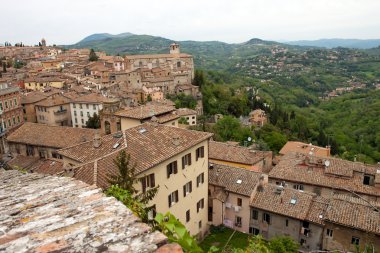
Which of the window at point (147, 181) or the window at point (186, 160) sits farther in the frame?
the window at point (186, 160)

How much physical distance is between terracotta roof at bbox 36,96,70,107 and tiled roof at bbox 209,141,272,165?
33092mm

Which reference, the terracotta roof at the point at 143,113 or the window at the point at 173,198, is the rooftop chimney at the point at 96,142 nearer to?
the terracotta roof at the point at 143,113

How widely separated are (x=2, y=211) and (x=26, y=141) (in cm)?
3976

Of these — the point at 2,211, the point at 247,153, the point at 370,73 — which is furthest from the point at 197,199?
the point at 370,73

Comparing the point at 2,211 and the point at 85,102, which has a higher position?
the point at 2,211

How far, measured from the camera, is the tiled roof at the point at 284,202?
24719 mm

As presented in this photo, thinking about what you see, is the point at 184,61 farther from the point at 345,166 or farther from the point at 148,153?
the point at 148,153

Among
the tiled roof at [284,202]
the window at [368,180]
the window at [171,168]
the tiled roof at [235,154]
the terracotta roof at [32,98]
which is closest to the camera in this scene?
the window at [171,168]

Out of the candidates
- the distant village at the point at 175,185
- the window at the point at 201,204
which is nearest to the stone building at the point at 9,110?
the distant village at the point at 175,185

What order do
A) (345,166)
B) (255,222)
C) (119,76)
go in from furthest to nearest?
(119,76), (345,166), (255,222)

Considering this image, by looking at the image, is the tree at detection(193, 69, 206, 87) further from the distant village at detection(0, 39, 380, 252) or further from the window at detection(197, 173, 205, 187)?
the window at detection(197, 173, 205, 187)

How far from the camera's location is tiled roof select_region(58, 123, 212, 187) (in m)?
17.5

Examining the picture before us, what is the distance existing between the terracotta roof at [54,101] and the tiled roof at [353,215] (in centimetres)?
4874

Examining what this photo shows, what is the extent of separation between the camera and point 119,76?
80438 millimetres
